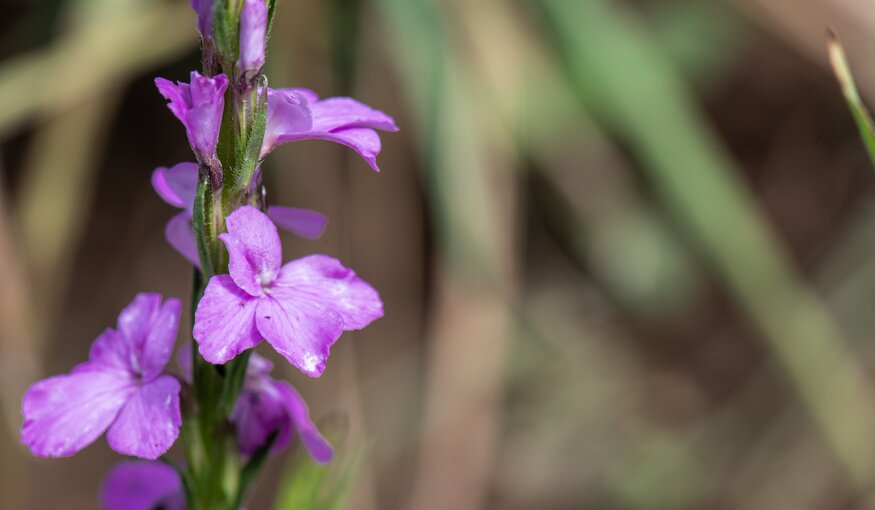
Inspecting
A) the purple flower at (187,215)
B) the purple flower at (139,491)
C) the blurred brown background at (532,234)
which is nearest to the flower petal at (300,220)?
the purple flower at (187,215)

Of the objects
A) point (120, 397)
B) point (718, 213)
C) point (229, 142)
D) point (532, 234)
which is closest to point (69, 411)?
point (120, 397)

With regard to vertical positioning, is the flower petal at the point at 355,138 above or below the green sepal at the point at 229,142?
above

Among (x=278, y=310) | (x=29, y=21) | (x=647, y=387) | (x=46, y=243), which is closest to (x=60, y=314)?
(x=46, y=243)

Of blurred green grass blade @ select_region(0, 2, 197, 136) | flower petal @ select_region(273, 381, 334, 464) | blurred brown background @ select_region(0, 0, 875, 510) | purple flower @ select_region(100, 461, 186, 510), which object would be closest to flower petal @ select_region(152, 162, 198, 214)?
flower petal @ select_region(273, 381, 334, 464)

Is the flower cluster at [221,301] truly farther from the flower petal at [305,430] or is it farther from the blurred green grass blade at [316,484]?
the blurred green grass blade at [316,484]

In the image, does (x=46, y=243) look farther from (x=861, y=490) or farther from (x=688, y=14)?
(x=861, y=490)

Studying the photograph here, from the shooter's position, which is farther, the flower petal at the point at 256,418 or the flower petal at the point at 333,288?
the flower petal at the point at 256,418

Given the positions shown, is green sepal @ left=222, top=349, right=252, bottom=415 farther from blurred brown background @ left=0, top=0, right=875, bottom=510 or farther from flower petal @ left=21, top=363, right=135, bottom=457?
blurred brown background @ left=0, top=0, right=875, bottom=510
